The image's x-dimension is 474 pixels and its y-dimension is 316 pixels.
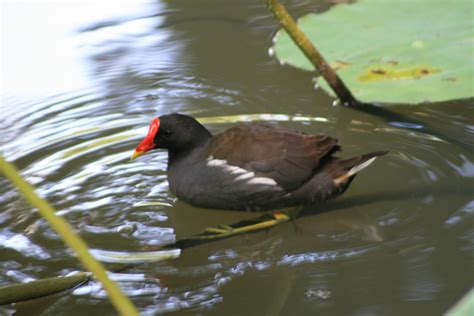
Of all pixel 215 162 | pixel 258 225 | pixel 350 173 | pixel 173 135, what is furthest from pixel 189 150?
pixel 350 173

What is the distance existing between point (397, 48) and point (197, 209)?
1.50 meters

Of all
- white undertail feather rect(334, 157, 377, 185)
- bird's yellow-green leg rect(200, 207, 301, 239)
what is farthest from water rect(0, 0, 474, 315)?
white undertail feather rect(334, 157, 377, 185)

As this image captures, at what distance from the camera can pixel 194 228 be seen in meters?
3.67

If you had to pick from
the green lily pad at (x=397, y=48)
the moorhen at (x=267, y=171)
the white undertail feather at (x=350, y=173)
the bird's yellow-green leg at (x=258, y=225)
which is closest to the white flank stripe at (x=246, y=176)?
the moorhen at (x=267, y=171)

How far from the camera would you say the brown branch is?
158 inches

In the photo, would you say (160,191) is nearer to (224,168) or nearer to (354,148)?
(224,168)

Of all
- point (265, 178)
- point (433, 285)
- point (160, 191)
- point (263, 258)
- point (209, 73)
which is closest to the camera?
point (433, 285)

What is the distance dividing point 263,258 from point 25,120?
2.03 metres

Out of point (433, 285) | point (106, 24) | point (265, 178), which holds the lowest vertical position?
point (433, 285)

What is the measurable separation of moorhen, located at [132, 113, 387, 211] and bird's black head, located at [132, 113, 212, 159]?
18 cm

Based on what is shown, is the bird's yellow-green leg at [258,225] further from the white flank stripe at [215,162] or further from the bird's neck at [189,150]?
the bird's neck at [189,150]

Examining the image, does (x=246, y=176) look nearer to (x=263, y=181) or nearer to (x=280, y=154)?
(x=263, y=181)

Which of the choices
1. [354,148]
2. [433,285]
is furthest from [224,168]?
[433,285]

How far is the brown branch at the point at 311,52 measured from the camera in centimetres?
401
